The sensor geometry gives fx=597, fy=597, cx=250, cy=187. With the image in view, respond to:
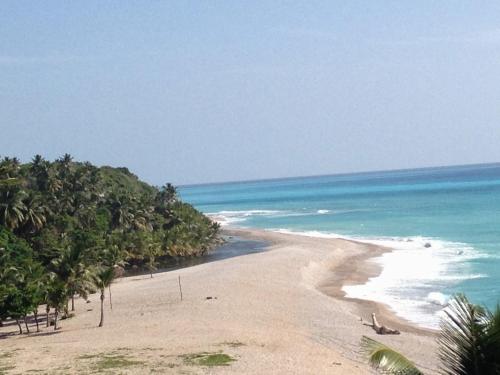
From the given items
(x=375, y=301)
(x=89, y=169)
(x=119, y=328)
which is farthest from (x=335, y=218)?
(x=119, y=328)

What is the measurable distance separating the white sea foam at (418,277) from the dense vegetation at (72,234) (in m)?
17.9

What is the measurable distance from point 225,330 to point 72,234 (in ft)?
95.5

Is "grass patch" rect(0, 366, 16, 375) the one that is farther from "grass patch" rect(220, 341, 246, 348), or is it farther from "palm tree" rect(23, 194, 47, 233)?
"palm tree" rect(23, 194, 47, 233)

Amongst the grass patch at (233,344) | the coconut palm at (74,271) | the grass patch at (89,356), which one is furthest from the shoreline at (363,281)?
the coconut palm at (74,271)

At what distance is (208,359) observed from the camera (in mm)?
23219

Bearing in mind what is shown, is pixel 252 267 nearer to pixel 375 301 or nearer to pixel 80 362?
Result: pixel 375 301

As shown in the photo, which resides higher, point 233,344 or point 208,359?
point 208,359

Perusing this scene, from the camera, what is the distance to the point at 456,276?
46.8 m

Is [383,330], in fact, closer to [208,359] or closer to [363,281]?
[208,359]

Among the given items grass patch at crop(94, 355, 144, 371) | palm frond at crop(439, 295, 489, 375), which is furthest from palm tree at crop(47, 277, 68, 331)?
palm frond at crop(439, 295, 489, 375)

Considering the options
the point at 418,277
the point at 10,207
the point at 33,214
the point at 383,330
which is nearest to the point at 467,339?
the point at 383,330

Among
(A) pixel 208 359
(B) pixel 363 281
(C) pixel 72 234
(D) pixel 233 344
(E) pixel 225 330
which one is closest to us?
(A) pixel 208 359

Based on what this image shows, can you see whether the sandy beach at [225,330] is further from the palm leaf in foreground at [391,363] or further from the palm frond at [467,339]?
the palm frond at [467,339]

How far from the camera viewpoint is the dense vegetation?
3341 centimetres
